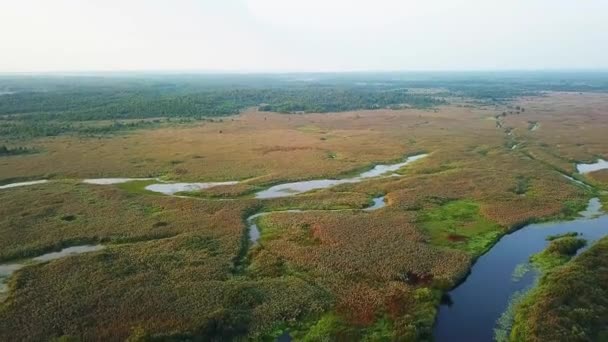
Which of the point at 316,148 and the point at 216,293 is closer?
the point at 216,293

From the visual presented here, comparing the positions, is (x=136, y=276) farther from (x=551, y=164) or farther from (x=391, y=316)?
(x=551, y=164)

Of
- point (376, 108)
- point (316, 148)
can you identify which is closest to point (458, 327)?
point (316, 148)

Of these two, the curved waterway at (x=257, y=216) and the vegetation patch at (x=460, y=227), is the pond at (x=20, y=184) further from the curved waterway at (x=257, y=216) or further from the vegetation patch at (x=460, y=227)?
the vegetation patch at (x=460, y=227)

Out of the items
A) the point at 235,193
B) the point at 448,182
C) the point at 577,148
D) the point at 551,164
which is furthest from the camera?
the point at 577,148

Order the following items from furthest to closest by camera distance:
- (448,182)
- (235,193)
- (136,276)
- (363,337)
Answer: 1. (448,182)
2. (235,193)
3. (136,276)
4. (363,337)

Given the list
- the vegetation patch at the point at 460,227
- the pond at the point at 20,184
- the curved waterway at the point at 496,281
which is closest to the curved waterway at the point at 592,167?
the curved waterway at the point at 496,281

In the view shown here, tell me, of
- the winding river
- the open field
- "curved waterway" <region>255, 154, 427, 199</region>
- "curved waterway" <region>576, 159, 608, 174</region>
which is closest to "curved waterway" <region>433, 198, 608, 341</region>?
the winding river
